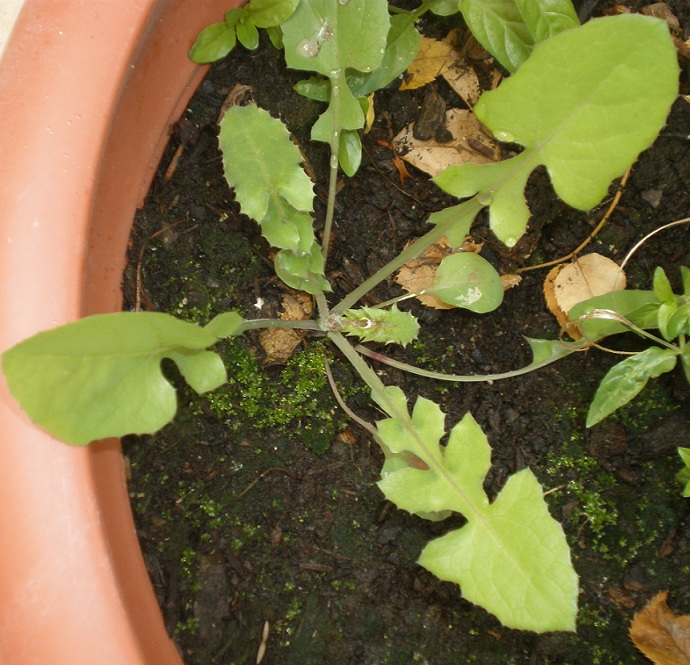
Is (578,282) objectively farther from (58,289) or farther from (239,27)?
(58,289)

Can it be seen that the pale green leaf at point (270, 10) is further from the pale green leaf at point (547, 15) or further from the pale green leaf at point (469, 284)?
the pale green leaf at point (469, 284)

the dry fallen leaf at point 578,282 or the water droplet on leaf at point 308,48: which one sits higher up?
the water droplet on leaf at point 308,48

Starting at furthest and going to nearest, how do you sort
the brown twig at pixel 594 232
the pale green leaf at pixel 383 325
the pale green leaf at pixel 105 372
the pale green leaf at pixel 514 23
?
the brown twig at pixel 594 232 < the pale green leaf at pixel 383 325 < the pale green leaf at pixel 514 23 < the pale green leaf at pixel 105 372

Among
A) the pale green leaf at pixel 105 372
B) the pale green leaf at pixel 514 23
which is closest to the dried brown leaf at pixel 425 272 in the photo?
the pale green leaf at pixel 514 23

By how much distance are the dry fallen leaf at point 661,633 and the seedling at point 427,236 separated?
320mm

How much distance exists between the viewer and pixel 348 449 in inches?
40.8

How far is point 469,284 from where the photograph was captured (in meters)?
1.02

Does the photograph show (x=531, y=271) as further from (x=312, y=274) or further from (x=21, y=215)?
(x=21, y=215)

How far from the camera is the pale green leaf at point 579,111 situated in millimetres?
734

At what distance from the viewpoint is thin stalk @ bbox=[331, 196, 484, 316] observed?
0.97 metres

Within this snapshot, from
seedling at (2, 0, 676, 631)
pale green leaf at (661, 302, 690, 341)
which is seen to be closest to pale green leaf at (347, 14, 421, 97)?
seedling at (2, 0, 676, 631)

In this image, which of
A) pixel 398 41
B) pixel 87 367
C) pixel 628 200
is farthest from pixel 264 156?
pixel 628 200

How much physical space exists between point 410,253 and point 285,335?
25 centimetres

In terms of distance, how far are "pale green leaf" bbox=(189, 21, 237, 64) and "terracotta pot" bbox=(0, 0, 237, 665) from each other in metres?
0.13
